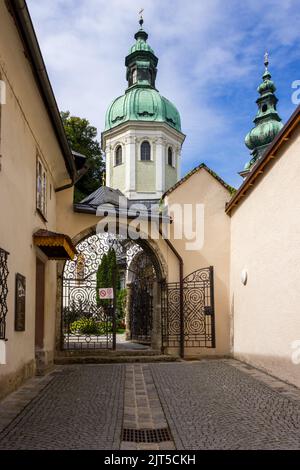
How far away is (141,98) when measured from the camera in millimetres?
32719

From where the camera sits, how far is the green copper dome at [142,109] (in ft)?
106

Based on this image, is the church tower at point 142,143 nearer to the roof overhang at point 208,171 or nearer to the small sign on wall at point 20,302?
the roof overhang at point 208,171

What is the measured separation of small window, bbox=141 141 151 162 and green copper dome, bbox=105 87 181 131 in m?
1.58

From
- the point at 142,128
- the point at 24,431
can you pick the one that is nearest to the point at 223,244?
the point at 24,431

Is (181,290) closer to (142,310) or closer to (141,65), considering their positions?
(142,310)

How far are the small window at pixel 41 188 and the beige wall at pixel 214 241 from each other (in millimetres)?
3691

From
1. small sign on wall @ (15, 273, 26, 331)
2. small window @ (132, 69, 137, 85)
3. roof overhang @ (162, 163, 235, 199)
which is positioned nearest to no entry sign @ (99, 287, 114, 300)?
roof overhang @ (162, 163, 235, 199)

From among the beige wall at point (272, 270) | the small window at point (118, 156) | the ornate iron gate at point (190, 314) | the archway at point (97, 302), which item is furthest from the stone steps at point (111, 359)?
the small window at point (118, 156)

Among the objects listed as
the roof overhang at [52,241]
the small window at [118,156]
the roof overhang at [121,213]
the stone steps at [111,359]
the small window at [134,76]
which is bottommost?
the stone steps at [111,359]

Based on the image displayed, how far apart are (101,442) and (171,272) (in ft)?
25.4

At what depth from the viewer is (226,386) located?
7.70 metres

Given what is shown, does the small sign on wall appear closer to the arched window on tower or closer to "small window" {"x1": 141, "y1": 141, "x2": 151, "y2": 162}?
"small window" {"x1": 141, "y1": 141, "x2": 151, "y2": 162}

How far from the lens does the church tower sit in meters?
31.9

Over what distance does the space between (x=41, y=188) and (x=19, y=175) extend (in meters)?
2.01
